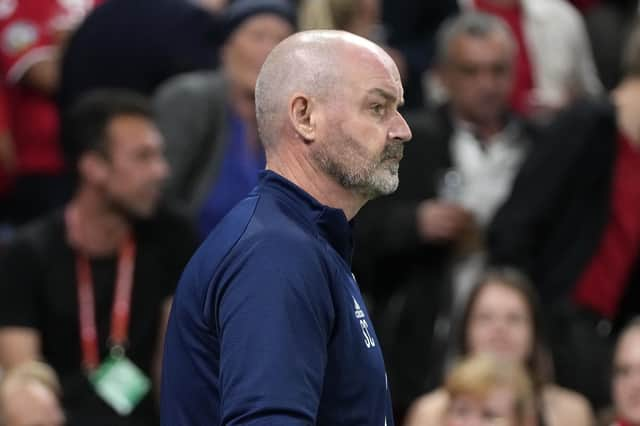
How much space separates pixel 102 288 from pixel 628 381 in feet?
6.33

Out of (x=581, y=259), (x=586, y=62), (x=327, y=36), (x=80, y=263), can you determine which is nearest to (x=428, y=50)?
(x=586, y=62)

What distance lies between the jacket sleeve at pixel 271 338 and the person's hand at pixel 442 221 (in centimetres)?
378

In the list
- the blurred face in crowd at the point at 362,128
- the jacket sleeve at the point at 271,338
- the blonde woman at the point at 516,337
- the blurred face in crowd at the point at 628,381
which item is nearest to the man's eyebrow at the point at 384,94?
the blurred face in crowd at the point at 362,128

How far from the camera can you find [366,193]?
2.76 meters

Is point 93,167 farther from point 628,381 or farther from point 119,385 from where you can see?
point 628,381

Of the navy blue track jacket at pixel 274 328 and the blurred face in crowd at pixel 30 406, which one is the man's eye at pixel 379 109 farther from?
the blurred face in crowd at pixel 30 406

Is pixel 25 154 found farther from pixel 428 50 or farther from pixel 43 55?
pixel 428 50

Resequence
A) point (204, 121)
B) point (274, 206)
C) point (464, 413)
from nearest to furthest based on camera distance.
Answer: point (274, 206) < point (464, 413) < point (204, 121)

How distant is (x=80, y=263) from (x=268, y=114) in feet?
10.8

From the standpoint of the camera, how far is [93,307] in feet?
19.3

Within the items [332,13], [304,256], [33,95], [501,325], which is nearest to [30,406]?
[501,325]

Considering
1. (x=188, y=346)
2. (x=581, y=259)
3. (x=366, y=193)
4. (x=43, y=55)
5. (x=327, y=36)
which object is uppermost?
(x=327, y=36)

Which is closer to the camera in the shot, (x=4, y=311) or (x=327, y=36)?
(x=327, y=36)

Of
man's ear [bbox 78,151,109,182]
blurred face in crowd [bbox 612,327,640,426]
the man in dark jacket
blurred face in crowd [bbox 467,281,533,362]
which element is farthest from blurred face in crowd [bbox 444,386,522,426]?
man's ear [bbox 78,151,109,182]
